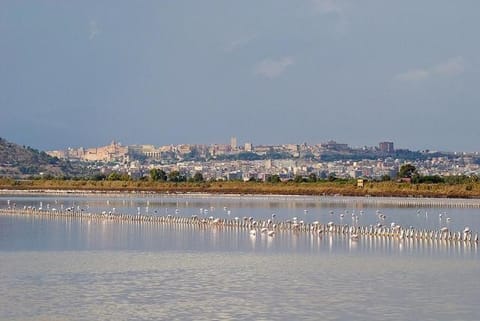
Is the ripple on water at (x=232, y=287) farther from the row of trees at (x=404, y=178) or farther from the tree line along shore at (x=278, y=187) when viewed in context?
the row of trees at (x=404, y=178)

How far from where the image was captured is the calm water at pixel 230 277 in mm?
28344

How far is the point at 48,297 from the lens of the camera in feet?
100

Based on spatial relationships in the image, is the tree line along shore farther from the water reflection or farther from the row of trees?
the water reflection

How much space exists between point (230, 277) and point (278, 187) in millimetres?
111561

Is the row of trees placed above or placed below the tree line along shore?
above

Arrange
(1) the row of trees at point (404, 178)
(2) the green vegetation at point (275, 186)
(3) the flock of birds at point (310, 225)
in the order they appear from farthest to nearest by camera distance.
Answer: (1) the row of trees at point (404, 178) < (2) the green vegetation at point (275, 186) < (3) the flock of birds at point (310, 225)

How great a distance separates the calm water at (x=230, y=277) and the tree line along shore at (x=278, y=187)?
73.6 meters

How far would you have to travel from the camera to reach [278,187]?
14700cm

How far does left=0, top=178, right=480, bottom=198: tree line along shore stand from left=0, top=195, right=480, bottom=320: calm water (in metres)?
73.6

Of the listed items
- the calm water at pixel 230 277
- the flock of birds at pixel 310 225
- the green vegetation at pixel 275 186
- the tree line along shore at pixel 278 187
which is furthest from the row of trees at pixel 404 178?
the calm water at pixel 230 277

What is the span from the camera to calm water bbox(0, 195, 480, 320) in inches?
1116

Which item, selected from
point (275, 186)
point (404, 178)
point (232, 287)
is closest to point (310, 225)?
point (232, 287)

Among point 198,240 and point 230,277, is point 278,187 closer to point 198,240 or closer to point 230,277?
point 198,240

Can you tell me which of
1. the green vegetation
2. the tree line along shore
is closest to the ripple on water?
the tree line along shore
